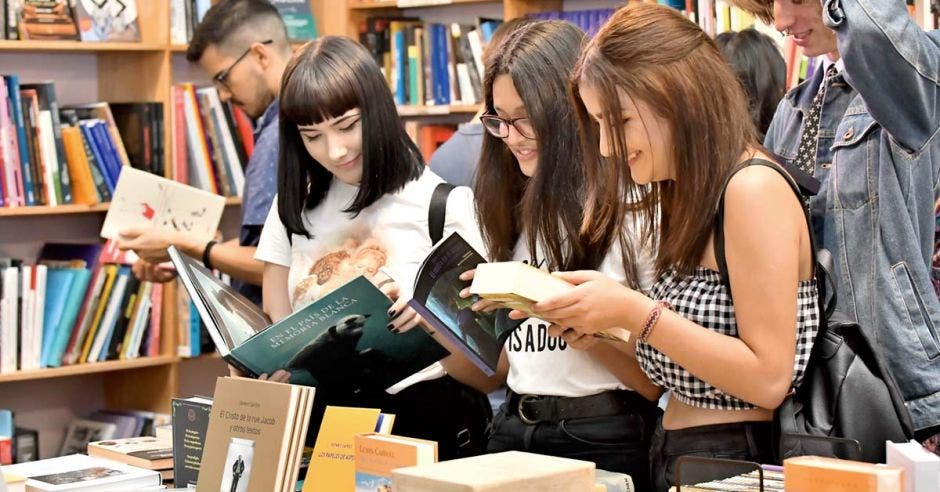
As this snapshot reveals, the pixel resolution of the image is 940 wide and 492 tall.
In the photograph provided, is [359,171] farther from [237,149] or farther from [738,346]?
[237,149]

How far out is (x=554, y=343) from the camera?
208cm

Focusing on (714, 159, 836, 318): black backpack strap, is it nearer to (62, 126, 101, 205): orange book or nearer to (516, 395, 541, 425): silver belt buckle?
(516, 395, 541, 425): silver belt buckle

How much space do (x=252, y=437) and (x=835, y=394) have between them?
0.87m

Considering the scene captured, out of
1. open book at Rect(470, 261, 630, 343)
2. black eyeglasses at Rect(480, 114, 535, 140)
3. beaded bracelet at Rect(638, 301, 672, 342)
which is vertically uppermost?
black eyeglasses at Rect(480, 114, 535, 140)

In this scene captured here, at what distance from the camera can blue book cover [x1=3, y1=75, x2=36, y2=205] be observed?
408cm

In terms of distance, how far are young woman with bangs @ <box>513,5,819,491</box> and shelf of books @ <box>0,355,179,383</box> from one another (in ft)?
9.13

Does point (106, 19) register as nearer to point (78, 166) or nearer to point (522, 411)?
point (78, 166)

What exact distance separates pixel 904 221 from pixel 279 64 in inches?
88.3

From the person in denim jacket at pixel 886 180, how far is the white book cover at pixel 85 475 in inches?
48.0

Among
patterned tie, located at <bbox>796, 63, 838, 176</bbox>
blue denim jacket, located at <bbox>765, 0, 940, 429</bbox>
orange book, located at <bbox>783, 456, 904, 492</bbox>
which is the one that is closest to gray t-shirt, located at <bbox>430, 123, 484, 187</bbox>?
patterned tie, located at <bbox>796, 63, 838, 176</bbox>

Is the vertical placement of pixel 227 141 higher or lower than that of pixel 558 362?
lower

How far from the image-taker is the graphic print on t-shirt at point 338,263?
2.41 m

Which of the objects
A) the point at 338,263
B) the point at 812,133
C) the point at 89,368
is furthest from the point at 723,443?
the point at 89,368

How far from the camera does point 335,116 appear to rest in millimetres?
2426
